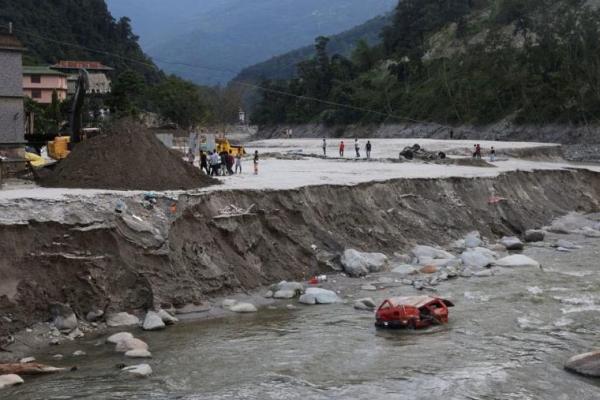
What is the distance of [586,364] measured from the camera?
15.5 meters

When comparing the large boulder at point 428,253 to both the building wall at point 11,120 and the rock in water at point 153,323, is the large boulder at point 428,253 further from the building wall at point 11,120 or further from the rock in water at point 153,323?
the building wall at point 11,120

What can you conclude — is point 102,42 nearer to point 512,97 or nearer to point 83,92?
point 512,97

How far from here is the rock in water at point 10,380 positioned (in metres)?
15.0

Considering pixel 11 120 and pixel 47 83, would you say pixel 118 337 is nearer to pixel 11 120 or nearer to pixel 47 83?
pixel 11 120

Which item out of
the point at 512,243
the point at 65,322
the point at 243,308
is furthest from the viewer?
the point at 512,243

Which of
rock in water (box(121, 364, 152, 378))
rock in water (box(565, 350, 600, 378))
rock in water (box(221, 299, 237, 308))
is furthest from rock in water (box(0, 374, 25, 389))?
rock in water (box(565, 350, 600, 378))

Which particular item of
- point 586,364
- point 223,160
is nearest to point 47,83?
point 223,160

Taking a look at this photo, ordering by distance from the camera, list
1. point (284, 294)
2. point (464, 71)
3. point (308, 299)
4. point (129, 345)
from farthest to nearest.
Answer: point (464, 71)
point (284, 294)
point (308, 299)
point (129, 345)

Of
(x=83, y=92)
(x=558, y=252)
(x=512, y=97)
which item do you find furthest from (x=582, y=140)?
(x=83, y=92)

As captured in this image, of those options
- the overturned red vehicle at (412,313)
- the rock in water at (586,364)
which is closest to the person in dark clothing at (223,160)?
the overturned red vehicle at (412,313)

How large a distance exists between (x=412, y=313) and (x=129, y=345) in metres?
6.99

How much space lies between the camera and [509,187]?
39281mm

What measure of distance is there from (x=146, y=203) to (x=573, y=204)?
28117 mm

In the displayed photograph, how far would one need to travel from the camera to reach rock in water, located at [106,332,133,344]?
1780 cm
